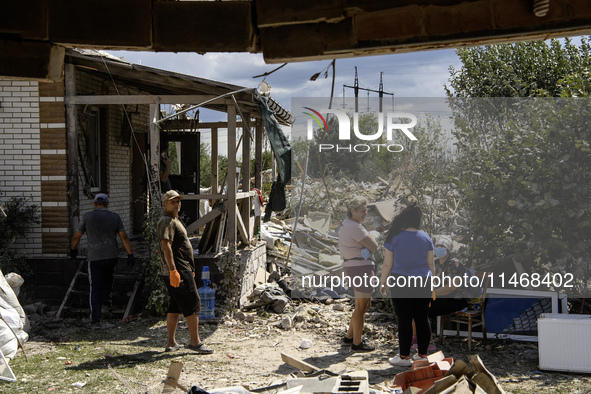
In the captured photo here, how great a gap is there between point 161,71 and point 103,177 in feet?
9.62

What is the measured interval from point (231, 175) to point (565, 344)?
535 centimetres

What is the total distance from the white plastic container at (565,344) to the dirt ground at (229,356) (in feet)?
0.36

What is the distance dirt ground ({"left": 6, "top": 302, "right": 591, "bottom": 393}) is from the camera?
5.98m

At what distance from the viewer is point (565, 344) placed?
649 cm

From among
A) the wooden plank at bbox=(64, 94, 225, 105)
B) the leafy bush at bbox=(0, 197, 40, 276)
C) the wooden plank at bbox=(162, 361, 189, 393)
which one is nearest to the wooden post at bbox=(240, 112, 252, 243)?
the wooden plank at bbox=(64, 94, 225, 105)

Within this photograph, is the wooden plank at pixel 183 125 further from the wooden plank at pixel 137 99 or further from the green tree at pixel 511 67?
the green tree at pixel 511 67

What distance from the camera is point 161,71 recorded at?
29.3 ft

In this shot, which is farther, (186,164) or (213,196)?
(186,164)

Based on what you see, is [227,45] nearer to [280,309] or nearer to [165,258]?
[165,258]

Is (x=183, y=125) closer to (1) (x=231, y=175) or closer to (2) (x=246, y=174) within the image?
(2) (x=246, y=174)

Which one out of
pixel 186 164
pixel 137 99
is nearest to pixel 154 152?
pixel 137 99

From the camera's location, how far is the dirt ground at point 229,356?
19.6ft

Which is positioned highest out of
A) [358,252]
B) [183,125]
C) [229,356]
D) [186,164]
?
[183,125]

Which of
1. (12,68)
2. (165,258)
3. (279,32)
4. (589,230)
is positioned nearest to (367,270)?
(165,258)
